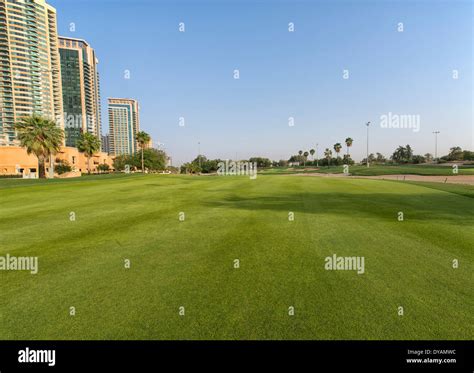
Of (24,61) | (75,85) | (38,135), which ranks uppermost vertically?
(24,61)

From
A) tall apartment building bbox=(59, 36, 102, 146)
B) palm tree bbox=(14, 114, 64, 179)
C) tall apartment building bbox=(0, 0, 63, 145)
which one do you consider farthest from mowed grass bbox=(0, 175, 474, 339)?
tall apartment building bbox=(59, 36, 102, 146)

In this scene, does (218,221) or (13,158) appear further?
(13,158)

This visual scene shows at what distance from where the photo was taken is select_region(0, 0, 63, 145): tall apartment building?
5349 inches

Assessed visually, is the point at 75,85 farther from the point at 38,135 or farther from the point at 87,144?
the point at 38,135

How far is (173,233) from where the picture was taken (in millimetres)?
8836

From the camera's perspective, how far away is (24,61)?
140 m

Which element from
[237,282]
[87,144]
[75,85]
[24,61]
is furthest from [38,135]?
[75,85]

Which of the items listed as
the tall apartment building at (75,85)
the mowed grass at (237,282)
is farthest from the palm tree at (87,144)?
the tall apartment building at (75,85)

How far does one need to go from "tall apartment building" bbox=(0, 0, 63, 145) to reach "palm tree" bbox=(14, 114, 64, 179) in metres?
115

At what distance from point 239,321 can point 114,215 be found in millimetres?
10411

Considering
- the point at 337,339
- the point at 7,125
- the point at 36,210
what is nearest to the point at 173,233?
the point at 337,339

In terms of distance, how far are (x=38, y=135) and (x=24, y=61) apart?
139m

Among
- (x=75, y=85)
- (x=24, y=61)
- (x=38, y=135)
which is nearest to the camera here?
(x=38, y=135)
